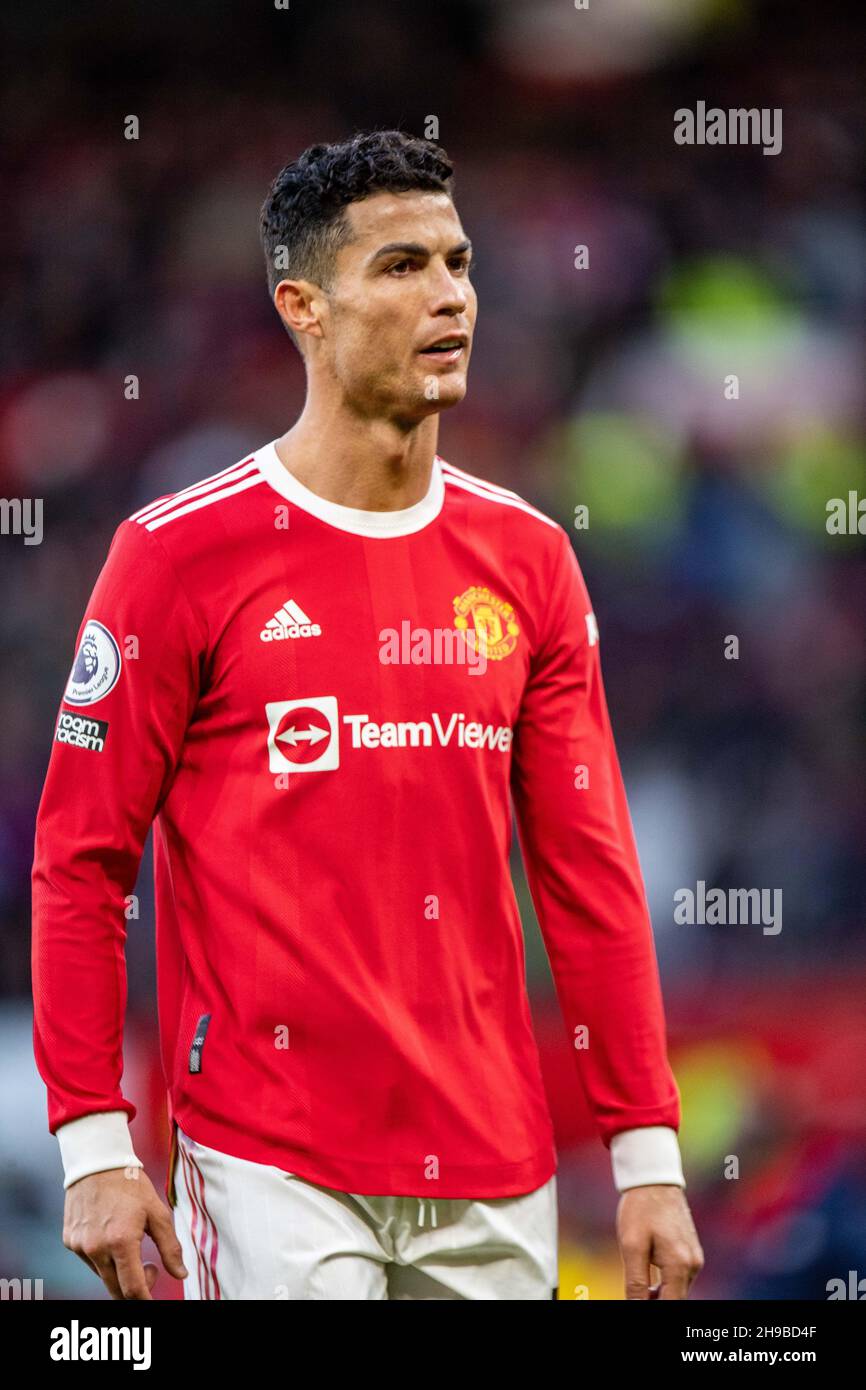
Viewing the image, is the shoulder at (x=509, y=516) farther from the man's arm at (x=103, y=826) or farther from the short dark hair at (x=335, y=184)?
the man's arm at (x=103, y=826)

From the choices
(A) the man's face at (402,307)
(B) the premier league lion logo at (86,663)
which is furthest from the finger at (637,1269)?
(A) the man's face at (402,307)

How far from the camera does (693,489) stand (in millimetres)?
4004

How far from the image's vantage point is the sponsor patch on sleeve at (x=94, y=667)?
2006mm

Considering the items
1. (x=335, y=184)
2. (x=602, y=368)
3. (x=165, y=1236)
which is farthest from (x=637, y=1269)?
(x=602, y=368)

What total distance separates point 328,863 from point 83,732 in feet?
1.08

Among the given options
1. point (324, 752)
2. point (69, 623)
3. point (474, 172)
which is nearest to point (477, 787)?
point (324, 752)

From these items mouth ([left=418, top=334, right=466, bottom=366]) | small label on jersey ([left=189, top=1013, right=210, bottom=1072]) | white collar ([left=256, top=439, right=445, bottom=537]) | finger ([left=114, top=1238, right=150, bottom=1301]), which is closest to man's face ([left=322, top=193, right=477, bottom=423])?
mouth ([left=418, top=334, right=466, bottom=366])

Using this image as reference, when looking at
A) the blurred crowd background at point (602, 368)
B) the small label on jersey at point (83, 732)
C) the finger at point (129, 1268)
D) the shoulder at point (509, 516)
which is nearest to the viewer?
the finger at point (129, 1268)

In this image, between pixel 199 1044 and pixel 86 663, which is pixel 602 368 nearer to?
pixel 86 663

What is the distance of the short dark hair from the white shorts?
110cm

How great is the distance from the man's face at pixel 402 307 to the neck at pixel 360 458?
0.02 meters

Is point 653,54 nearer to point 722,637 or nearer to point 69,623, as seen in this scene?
point 722,637

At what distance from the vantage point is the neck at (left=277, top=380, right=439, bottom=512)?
212 cm

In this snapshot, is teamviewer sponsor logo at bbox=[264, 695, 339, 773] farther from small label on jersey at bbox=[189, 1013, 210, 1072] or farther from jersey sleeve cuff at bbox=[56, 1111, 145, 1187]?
jersey sleeve cuff at bbox=[56, 1111, 145, 1187]
